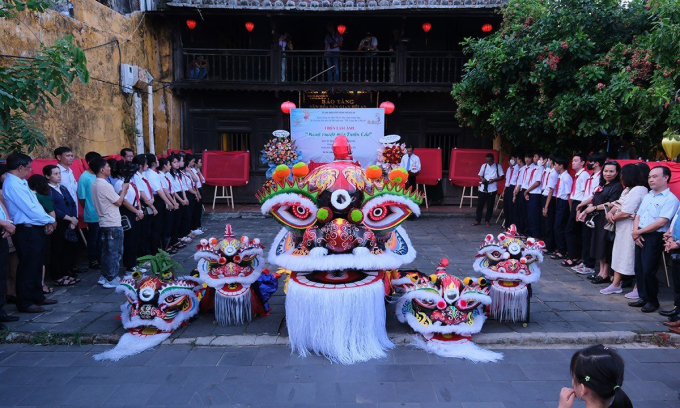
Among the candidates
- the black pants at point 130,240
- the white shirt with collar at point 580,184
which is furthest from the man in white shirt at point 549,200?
the black pants at point 130,240

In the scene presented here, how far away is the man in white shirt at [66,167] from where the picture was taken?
6.65m

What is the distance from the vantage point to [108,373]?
4.07 metres

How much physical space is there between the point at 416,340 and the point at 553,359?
129 centimetres

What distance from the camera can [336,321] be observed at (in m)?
4.30

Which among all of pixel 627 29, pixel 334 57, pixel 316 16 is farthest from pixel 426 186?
pixel 627 29

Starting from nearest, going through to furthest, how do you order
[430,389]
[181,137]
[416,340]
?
[430,389] → [416,340] → [181,137]

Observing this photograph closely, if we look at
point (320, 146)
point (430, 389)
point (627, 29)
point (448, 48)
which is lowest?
point (430, 389)

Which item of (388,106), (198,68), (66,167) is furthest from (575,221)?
(198,68)

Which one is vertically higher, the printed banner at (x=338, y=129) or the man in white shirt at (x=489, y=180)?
the printed banner at (x=338, y=129)

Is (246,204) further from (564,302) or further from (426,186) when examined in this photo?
(564,302)

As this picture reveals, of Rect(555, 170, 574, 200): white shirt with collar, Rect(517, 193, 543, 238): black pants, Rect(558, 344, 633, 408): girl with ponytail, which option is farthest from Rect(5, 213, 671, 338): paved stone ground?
Rect(558, 344, 633, 408): girl with ponytail

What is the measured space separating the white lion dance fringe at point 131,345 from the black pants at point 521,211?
24.5 feet

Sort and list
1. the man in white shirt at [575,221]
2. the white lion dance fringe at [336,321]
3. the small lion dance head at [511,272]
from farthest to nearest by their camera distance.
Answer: the man in white shirt at [575,221]
the small lion dance head at [511,272]
the white lion dance fringe at [336,321]

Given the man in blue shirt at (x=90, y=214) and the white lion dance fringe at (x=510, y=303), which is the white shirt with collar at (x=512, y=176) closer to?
the white lion dance fringe at (x=510, y=303)
